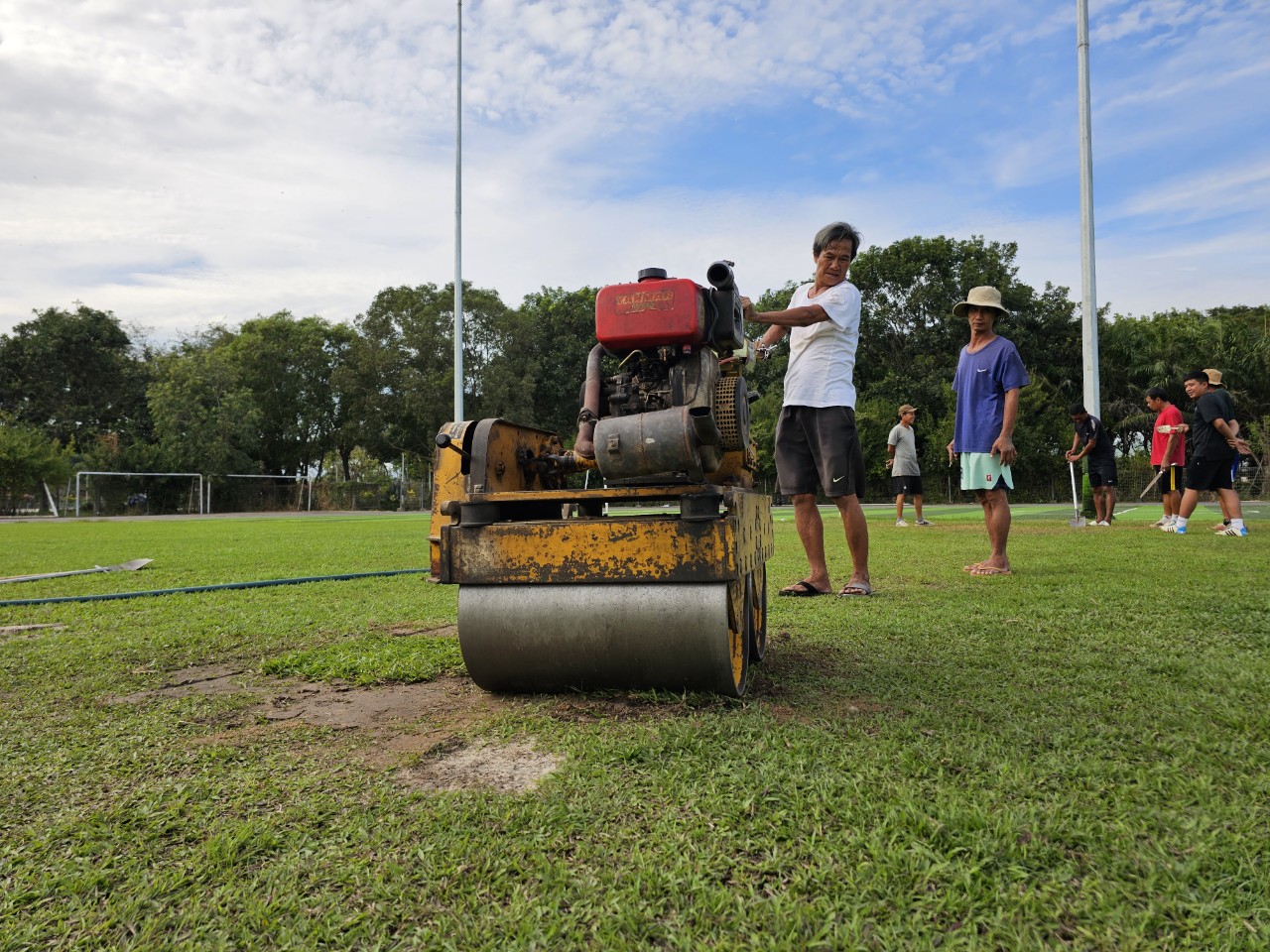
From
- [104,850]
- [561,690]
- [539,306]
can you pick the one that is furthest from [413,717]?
[539,306]

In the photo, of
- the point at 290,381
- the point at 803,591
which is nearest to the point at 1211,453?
the point at 803,591

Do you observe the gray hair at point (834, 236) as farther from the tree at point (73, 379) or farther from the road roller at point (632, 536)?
the tree at point (73, 379)

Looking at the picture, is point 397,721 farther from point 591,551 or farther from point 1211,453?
point 1211,453

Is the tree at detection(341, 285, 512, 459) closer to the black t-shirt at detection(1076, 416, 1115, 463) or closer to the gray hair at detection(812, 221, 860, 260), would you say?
the black t-shirt at detection(1076, 416, 1115, 463)

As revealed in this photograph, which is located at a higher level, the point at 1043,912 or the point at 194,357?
the point at 194,357

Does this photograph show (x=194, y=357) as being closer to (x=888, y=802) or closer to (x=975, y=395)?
(x=975, y=395)

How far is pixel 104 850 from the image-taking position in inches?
67.1

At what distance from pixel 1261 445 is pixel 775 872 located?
33806 mm

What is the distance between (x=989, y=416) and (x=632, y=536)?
177 inches

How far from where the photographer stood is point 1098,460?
11.4 meters

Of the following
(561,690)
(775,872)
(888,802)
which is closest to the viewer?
(775,872)

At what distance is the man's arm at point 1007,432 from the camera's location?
5.85m

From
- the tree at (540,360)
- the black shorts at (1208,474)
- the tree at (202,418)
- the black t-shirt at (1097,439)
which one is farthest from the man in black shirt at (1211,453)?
the tree at (202,418)

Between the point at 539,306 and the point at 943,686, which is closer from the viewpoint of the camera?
the point at 943,686
